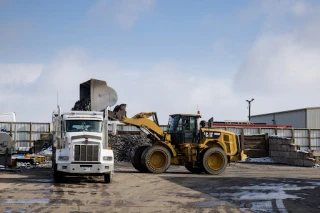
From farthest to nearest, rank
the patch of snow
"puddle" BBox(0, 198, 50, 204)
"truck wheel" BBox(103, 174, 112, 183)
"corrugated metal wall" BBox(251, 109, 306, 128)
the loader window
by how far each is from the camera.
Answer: "corrugated metal wall" BBox(251, 109, 306, 128)
the loader window
"truck wheel" BBox(103, 174, 112, 183)
"puddle" BBox(0, 198, 50, 204)
the patch of snow

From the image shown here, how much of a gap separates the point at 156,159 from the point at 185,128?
2.23m

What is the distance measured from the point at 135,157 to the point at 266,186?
8636 mm

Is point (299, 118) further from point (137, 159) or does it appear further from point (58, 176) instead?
point (58, 176)

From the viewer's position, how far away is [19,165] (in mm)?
27656

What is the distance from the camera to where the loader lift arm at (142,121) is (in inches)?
940

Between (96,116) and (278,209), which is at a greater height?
(96,116)

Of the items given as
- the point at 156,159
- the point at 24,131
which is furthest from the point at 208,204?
the point at 24,131

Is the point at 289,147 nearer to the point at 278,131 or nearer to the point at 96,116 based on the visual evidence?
the point at 278,131

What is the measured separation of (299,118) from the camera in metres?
63.1

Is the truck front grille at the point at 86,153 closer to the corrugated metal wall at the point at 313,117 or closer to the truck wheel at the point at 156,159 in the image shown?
the truck wheel at the point at 156,159

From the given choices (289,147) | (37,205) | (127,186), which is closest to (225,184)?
(127,186)

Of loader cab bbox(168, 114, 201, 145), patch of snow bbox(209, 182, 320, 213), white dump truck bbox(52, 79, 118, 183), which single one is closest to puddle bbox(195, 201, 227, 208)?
patch of snow bbox(209, 182, 320, 213)

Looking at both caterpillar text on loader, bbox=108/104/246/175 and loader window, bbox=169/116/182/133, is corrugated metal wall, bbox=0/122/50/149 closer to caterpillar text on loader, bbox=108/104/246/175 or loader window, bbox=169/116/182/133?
caterpillar text on loader, bbox=108/104/246/175

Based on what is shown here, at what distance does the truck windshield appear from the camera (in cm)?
1856
